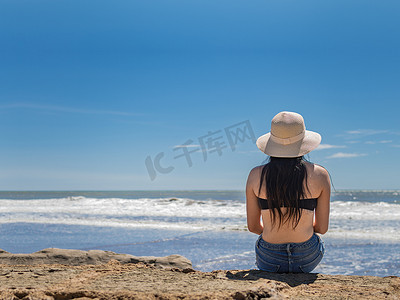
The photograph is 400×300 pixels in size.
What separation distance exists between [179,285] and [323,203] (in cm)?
114

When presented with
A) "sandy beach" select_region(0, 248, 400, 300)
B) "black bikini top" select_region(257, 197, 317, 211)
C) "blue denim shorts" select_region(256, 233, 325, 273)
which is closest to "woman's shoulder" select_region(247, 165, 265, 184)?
"black bikini top" select_region(257, 197, 317, 211)

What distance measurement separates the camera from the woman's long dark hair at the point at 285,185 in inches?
98.0

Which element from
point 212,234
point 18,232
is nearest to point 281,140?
point 212,234

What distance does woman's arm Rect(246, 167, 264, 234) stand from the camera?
261 centimetres

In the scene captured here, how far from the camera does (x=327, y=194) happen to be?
254 centimetres

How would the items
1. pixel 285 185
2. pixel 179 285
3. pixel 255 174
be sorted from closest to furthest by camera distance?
pixel 179 285 → pixel 285 185 → pixel 255 174

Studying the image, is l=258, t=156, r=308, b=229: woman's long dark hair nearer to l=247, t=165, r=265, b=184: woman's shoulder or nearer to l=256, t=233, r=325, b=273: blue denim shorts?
l=247, t=165, r=265, b=184: woman's shoulder

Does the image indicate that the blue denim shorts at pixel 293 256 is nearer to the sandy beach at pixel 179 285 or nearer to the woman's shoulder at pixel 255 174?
the sandy beach at pixel 179 285

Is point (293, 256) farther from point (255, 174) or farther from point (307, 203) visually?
point (255, 174)

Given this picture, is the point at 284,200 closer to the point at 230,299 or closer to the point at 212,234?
the point at 230,299

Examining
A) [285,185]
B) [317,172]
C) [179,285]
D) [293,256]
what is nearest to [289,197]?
[285,185]

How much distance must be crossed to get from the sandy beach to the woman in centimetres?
15

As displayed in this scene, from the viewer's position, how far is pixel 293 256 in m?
2.57

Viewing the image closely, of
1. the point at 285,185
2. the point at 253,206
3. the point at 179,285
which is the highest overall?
the point at 285,185
